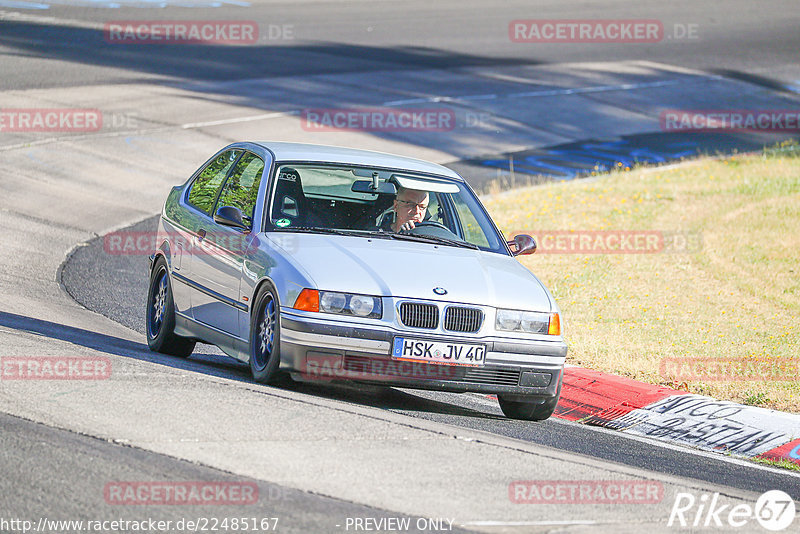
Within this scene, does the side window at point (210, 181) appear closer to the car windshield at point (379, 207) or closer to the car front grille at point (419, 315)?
the car windshield at point (379, 207)

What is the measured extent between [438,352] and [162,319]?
3.02m

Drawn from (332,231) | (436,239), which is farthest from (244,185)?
(436,239)

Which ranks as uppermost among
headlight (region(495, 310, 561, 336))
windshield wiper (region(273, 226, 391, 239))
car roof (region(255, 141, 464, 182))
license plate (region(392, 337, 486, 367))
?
car roof (region(255, 141, 464, 182))

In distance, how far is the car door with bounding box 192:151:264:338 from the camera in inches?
340

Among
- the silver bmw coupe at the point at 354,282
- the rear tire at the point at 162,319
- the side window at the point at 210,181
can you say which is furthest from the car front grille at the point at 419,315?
the rear tire at the point at 162,319

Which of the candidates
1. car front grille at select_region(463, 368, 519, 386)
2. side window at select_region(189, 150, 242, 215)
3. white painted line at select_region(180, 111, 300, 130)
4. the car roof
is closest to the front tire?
car front grille at select_region(463, 368, 519, 386)

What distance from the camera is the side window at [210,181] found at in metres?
9.67

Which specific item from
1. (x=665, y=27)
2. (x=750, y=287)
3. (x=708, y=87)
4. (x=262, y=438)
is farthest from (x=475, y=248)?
(x=665, y=27)

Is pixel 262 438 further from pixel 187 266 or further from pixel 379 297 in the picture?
pixel 187 266

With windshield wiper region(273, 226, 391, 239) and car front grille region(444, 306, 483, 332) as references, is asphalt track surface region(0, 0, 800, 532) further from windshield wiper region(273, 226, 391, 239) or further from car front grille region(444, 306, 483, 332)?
windshield wiper region(273, 226, 391, 239)

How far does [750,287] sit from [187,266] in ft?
25.4

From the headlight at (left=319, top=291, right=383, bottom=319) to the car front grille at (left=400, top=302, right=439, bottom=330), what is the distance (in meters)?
0.15

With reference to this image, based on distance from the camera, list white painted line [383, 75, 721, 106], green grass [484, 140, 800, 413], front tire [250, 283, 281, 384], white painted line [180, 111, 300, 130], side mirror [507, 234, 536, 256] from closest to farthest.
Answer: front tire [250, 283, 281, 384], side mirror [507, 234, 536, 256], green grass [484, 140, 800, 413], white painted line [180, 111, 300, 130], white painted line [383, 75, 721, 106]

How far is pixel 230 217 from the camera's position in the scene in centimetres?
866
